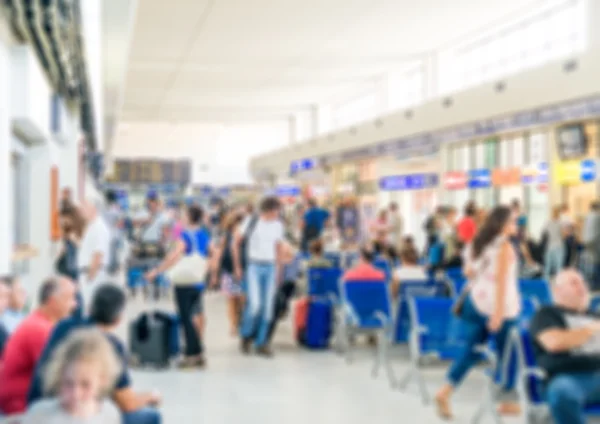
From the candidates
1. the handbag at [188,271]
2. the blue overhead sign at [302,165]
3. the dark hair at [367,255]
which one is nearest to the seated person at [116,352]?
the handbag at [188,271]

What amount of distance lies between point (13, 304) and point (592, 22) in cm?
1187

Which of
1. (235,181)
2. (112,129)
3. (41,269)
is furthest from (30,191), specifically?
(235,181)

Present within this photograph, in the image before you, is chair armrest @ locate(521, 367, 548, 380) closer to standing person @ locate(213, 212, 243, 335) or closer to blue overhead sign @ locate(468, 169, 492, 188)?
standing person @ locate(213, 212, 243, 335)

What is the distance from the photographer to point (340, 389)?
784 centimetres

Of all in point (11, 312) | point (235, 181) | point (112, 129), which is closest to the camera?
point (11, 312)

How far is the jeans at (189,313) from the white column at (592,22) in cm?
884

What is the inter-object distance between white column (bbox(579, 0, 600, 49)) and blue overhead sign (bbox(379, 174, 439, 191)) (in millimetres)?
7388

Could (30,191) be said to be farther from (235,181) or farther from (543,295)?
(235,181)

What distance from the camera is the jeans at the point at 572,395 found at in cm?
503

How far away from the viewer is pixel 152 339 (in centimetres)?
889

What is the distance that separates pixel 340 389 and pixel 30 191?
6.70 meters

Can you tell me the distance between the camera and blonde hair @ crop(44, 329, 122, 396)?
3.18m

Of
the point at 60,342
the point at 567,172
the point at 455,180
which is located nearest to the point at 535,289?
the point at 60,342

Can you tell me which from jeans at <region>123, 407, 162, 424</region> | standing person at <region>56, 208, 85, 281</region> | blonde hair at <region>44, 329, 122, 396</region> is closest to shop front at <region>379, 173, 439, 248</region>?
standing person at <region>56, 208, 85, 281</region>
